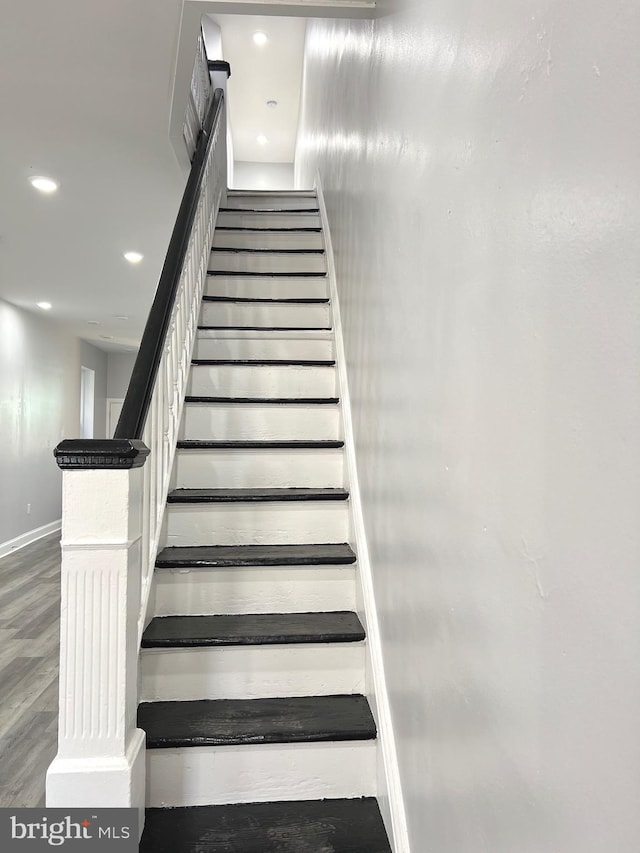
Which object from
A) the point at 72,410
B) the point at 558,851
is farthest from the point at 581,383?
the point at 72,410

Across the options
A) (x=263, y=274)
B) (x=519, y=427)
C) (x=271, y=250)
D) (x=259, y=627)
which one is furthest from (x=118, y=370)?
(x=519, y=427)

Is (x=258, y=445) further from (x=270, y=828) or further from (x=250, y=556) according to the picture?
(x=270, y=828)

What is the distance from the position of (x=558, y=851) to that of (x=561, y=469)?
1.34 feet

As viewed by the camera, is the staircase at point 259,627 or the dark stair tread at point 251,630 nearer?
the staircase at point 259,627

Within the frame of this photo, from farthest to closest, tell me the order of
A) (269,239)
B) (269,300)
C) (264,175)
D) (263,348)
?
(264,175) < (269,239) < (269,300) < (263,348)

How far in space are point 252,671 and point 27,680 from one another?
5.37 ft

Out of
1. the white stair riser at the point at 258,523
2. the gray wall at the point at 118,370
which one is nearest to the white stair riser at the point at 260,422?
the white stair riser at the point at 258,523

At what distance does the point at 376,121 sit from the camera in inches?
70.5

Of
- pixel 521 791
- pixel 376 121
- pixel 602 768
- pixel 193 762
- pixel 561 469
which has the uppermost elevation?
pixel 376 121

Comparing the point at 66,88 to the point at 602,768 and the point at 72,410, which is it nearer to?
the point at 602,768

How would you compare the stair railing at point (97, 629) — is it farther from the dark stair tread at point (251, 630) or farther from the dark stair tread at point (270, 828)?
the dark stair tread at point (251, 630)

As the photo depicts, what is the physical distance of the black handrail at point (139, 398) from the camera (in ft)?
4.34

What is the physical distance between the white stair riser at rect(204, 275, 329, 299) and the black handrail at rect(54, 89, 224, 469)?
105cm

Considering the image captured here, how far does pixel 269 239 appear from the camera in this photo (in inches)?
157
